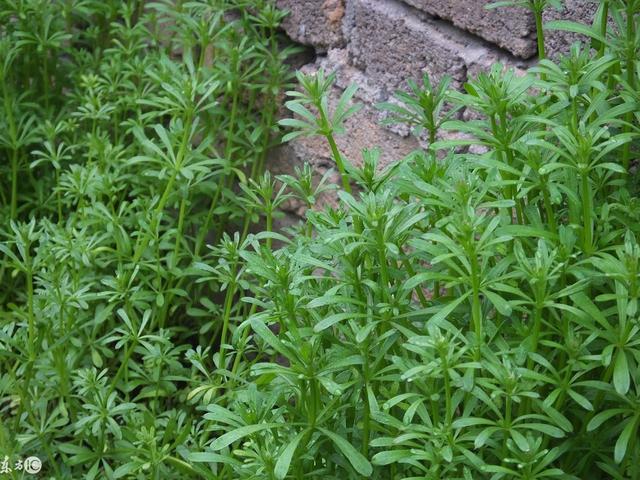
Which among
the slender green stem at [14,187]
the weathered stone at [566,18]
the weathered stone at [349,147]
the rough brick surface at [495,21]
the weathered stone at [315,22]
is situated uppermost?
the weathered stone at [566,18]

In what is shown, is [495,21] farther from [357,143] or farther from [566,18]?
[357,143]

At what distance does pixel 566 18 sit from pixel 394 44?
2.04 feet

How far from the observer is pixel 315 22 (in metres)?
3.36

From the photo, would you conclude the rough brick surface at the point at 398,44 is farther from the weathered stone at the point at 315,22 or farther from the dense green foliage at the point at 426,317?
the dense green foliage at the point at 426,317

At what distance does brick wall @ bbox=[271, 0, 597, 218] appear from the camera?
2.76m

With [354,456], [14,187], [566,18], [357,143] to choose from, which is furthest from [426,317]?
[14,187]

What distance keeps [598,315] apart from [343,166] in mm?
758

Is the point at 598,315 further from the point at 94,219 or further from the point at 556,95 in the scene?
the point at 94,219

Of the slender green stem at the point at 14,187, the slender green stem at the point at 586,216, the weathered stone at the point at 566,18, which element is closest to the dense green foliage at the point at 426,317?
the slender green stem at the point at 586,216

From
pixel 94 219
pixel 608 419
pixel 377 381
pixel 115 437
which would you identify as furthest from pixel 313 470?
pixel 94 219

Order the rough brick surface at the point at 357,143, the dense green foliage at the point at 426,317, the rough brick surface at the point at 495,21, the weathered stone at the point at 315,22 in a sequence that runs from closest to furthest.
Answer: the dense green foliage at the point at 426,317
the rough brick surface at the point at 495,21
the rough brick surface at the point at 357,143
the weathered stone at the point at 315,22

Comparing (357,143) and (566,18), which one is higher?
(566,18)

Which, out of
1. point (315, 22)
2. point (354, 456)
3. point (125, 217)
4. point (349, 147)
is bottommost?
point (125, 217)

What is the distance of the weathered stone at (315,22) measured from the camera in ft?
10.9
